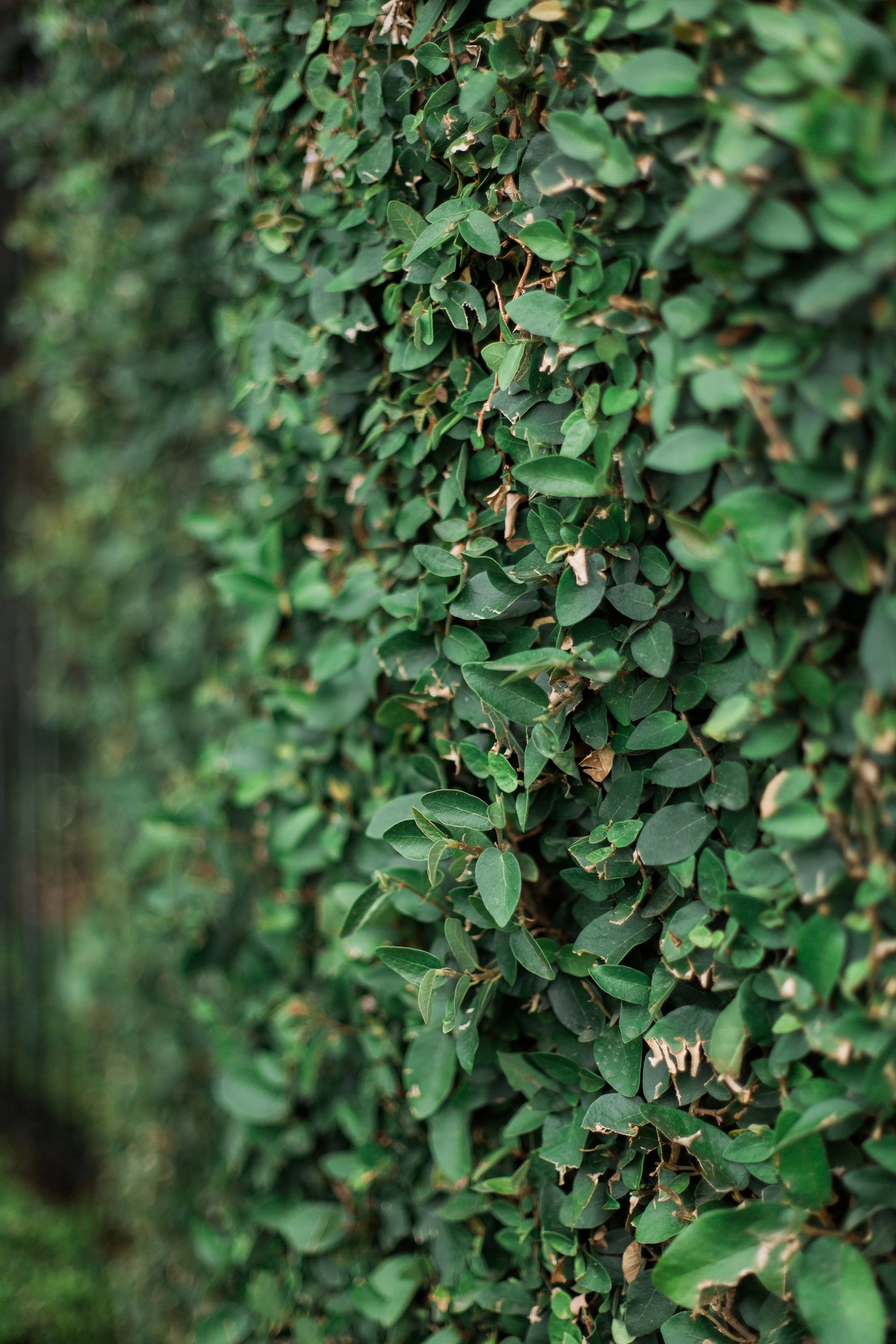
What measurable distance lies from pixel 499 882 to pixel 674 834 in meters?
0.19


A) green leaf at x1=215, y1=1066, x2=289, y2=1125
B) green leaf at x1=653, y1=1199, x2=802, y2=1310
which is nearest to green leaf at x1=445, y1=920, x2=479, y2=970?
green leaf at x1=653, y1=1199, x2=802, y2=1310

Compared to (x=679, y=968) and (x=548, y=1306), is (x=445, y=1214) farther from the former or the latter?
(x=679, y=968)

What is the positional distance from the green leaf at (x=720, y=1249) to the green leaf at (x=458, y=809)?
1.40 ft

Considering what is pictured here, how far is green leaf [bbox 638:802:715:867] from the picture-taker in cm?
93

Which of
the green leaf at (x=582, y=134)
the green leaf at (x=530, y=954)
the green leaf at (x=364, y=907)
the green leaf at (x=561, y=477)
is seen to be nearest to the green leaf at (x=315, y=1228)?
the green leaf at (x=364, y=907)

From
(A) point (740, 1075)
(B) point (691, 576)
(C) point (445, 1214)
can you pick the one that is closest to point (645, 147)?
(B) point (691, 576)

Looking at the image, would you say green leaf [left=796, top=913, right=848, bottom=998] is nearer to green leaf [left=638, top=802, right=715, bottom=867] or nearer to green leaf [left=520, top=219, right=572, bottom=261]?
green leaf [left=638, top=802, right=715, bottom=867]

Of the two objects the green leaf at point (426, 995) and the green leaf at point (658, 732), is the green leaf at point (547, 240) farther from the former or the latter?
the green leaf at point (426, 995)

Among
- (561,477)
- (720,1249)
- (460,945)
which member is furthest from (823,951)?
(561,477)

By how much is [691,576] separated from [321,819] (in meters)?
0.73

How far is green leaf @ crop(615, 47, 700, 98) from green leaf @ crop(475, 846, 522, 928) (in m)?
0.72

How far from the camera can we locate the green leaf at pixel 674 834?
0.93 m

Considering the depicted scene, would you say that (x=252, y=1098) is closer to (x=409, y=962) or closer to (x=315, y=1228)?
(x=315, y=1228)

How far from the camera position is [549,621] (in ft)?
3.38
